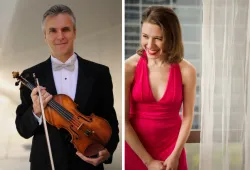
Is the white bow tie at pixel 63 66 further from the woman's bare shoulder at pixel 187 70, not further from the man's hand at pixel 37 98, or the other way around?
the woman's bare shoulder at pixel 187 70

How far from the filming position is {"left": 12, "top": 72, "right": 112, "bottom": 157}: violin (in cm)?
270

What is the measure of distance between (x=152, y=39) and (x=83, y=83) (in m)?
0.54

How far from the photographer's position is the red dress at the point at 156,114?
269 centimetres

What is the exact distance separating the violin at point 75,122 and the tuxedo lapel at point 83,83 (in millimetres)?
53

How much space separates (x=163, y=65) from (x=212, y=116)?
48 centimetres

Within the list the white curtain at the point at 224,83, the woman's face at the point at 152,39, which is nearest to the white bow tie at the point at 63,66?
the woman's face at the point at 152,39

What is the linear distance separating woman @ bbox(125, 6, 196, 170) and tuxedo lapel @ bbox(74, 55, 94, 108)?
0.25 m

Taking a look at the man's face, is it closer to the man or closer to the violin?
the man

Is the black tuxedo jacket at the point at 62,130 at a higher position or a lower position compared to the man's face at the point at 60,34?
lower

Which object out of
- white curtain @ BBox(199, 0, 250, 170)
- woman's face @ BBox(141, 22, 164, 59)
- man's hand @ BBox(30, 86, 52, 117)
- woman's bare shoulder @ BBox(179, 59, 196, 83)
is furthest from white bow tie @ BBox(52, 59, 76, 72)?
white curtain @ BBox(199, 0, 250, 170)

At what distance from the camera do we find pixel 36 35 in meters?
2.77

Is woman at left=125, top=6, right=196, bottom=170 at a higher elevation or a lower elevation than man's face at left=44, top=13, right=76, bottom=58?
lower

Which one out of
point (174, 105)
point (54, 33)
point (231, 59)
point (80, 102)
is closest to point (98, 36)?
point (54, 33)

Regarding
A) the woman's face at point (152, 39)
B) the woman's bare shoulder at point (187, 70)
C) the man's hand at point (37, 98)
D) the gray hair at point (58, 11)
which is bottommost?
the man's hand at point (37, 98)
